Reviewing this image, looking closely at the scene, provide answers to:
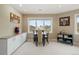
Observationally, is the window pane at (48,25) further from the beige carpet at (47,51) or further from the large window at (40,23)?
the beige carpet at (47,51)

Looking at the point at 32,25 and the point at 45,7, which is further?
the point at 32,25

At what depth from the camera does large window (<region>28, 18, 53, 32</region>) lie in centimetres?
1096

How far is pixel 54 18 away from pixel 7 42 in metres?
6.77

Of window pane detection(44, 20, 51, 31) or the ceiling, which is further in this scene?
window pane detection(44, 20, 51, 31)

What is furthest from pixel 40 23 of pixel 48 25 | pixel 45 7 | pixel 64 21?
pixel 45 7

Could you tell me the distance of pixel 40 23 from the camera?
435 inches

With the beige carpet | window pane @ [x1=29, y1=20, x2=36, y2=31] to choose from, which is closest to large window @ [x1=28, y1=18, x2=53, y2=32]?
window pane @ [x1=29, y1=20, x2=36, y2=31]

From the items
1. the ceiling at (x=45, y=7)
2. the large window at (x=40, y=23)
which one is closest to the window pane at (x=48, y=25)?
the large window at (x=40, y=23)

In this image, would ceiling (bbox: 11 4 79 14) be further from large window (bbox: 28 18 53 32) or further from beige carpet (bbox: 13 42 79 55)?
large window (bbox: 28 18 53 32)

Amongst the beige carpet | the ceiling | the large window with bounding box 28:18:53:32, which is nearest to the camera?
the beige carpet

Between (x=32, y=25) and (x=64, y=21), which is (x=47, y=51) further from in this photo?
(x=32, y=25)
